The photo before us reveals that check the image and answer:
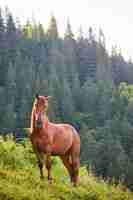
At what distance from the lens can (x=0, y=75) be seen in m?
105

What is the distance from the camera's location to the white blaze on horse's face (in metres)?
9.89

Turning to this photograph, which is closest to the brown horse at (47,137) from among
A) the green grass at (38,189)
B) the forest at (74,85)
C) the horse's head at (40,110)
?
the horse's head at (40,110)

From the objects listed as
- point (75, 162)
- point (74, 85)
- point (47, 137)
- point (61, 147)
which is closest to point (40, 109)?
point (47, 137)

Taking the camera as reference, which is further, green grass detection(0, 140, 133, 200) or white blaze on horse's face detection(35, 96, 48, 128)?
white blaze on horse's face detection(35, 96, 48, 128)

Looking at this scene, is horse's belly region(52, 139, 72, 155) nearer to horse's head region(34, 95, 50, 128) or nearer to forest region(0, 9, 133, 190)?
horse's head region(34, 95, 50, 128)

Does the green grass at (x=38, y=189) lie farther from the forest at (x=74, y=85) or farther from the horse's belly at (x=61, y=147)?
the forest at (x=74, y=85)

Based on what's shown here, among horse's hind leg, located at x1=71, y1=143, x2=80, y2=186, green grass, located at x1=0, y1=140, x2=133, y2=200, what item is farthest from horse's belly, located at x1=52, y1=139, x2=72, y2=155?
green grass, located at x1=0, y1=140, x2=133, y2=200

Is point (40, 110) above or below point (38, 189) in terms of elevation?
above

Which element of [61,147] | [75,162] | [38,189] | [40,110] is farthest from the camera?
[75,162]

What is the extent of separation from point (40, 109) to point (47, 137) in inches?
18.4

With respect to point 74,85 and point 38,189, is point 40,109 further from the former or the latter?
point 74,85

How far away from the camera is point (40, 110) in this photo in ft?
32.6

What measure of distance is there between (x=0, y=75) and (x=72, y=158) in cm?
9423

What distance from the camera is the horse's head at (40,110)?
9898 mm
